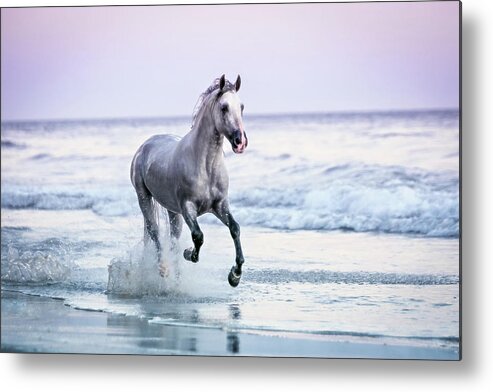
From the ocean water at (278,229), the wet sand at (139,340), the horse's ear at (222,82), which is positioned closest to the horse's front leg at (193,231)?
the ocean water at (278,229)

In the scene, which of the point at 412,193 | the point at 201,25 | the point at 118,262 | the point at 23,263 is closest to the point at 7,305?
the point at 23,263

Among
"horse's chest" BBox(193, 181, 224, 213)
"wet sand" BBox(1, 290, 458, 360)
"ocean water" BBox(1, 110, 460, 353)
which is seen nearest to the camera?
"wet sand" BBox(1, 290, 458, 360)

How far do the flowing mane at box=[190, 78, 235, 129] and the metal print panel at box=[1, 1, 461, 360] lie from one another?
0.7 inches

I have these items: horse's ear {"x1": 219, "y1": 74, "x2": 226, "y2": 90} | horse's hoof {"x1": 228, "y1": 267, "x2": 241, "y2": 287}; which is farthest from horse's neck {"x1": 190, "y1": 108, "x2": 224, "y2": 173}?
horse's hoof {"x1": 228, "y1": 267, "x2": 241, "y2": 287}

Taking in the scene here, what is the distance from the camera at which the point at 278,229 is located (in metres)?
5.27

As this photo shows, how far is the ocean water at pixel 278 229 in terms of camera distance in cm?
501

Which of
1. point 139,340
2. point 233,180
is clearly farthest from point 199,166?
point 139,340

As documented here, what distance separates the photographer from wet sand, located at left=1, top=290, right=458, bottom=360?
4.90m

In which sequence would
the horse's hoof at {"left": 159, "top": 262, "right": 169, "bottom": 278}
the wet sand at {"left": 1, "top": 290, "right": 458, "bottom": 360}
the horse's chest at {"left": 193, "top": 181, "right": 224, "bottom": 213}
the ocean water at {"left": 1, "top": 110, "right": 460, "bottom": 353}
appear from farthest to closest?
1. the horse's hoof at {"left": 159, "top": 262, "right": 169, "bottom": 278}
2. the horse's chest at {"left": 193, "top": 181, "right": 224, "bottom": 213}
3. the ocean water at {"left": 1, "top": 110, "right": 460, "bottom": 353}
4. the wet sand at {"left": 1, "top": 290, "right": 458, "bottom": 360}

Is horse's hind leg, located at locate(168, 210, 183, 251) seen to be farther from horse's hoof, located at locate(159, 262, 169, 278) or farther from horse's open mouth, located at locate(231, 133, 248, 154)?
horse's open mouth, located at locate(231, 133, 248, 154)

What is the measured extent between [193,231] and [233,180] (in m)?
0.34

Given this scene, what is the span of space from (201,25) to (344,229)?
1.13m

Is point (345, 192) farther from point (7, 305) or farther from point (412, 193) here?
point (7, 305)

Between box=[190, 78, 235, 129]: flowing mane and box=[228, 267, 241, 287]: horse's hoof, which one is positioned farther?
box=[228, 267, 241, 287]: horse's hoof
